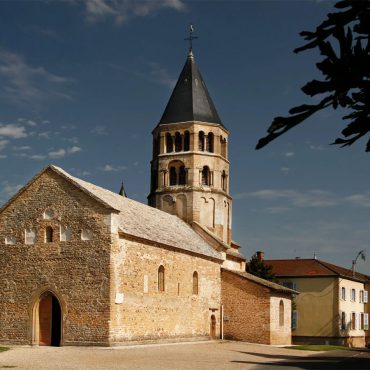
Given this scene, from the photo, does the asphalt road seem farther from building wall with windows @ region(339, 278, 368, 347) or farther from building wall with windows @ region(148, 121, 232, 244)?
building wall with windows @ region(339, 278, 368, 347)

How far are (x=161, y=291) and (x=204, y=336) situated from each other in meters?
6.26

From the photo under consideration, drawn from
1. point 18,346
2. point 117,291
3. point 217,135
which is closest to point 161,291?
point 117,291

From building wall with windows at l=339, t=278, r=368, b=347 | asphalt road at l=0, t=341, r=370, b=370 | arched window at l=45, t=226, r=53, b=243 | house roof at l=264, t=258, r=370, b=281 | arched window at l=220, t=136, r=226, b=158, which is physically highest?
arched window at l=220, t=136, r=226, b=158

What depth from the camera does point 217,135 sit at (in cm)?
4659

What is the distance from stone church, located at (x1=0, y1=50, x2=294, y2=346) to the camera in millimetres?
29578

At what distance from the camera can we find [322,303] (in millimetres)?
54062

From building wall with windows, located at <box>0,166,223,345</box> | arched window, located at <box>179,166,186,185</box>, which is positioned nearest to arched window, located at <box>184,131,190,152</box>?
arched window, located at <box>179,166,186,185</box>

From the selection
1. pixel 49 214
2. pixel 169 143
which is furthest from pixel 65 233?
pixel 169 143

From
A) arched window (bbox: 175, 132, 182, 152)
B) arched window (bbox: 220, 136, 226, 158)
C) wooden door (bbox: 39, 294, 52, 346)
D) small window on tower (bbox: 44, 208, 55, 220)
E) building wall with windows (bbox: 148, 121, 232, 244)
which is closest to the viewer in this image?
wooden door (bbox: 39, 294, 52, 346)

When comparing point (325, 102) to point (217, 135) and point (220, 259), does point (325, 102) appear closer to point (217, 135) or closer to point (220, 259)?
point (220, 259)

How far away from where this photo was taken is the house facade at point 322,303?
5306 centimetres

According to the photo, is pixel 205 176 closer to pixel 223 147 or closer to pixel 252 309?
pixel 223 147

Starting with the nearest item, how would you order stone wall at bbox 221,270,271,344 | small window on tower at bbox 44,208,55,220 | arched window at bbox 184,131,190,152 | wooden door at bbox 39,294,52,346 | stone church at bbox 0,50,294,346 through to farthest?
stone church at bbox 0,50,294,346, wooden door at bbox 39,294,52,346, small window on tower at bbox 44,208,55,220, stone wall at bbox 221,270,271,344, arched window at bbox 184,131,190,152

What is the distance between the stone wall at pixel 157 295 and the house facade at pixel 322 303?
15.4 m
